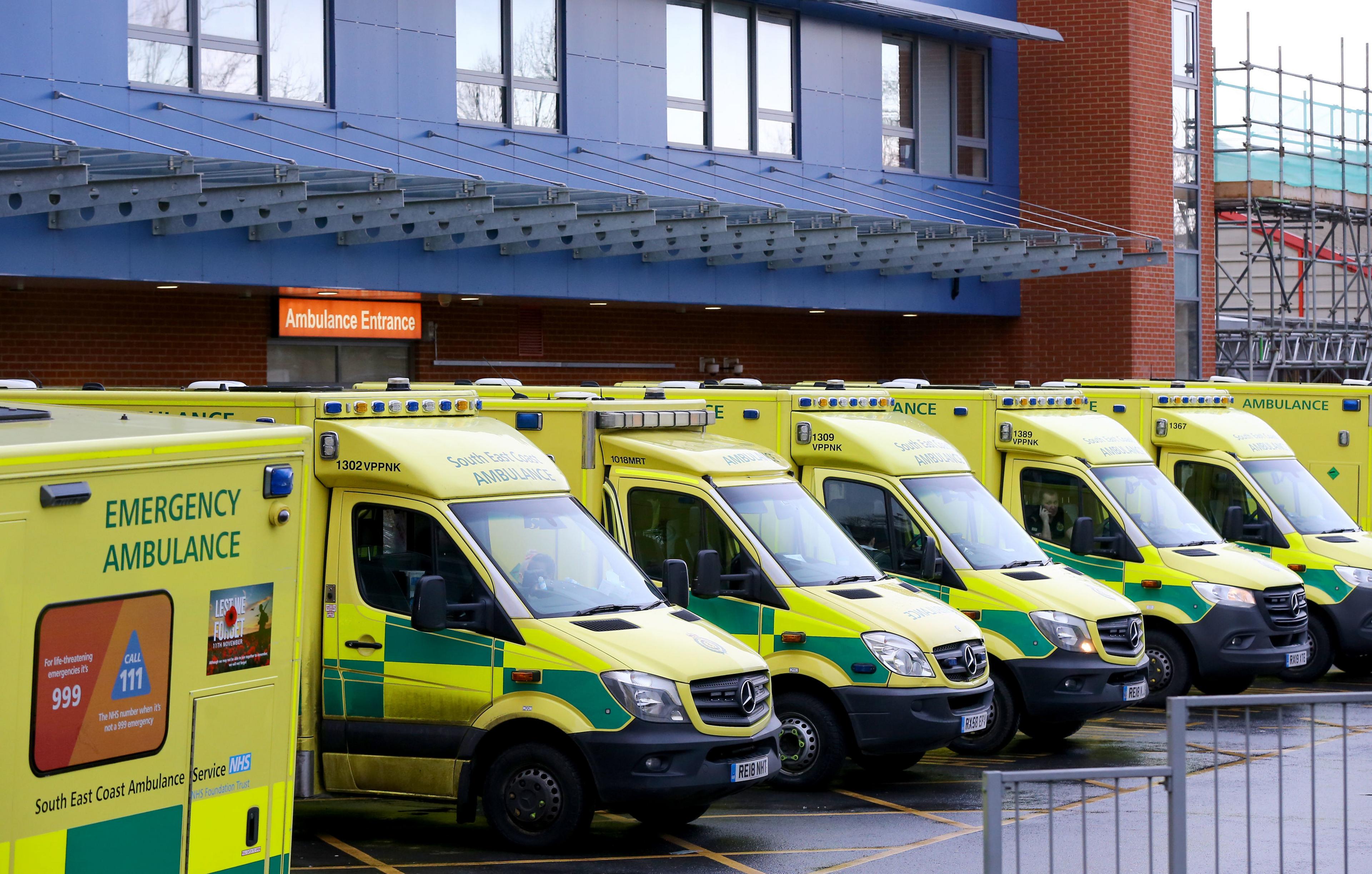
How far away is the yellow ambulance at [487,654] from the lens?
30.8ft

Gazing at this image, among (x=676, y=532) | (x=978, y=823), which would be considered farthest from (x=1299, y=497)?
(x=676, y=532)

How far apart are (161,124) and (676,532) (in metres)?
8.20

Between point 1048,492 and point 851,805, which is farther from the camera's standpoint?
point 1048,492

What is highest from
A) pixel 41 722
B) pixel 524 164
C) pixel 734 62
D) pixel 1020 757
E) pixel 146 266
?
pixel 734 62

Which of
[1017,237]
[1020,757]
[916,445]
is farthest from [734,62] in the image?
[1020,757]

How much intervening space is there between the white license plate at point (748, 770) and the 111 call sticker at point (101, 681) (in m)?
4.33

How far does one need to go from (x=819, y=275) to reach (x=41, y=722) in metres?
19.0

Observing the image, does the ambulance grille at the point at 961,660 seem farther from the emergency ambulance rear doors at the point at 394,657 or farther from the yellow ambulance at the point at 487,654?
the emergency ambulance rear doors at the point at 394,657

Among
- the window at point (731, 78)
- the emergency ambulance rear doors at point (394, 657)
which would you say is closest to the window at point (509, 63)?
the window at point (731, 78)

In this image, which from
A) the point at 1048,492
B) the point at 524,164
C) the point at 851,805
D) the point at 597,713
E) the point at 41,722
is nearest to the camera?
the point at 41,722

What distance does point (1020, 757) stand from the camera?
12977 mm

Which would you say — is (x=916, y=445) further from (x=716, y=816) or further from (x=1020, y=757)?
(x=716, y=816)

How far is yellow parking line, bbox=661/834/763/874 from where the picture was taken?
9391 mm

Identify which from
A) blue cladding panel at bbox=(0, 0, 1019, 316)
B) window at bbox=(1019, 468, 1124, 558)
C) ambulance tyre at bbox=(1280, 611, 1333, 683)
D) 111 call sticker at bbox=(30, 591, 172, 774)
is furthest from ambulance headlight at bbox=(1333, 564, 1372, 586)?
111 call sticker at bbox=(30, 591, 172, 774)
